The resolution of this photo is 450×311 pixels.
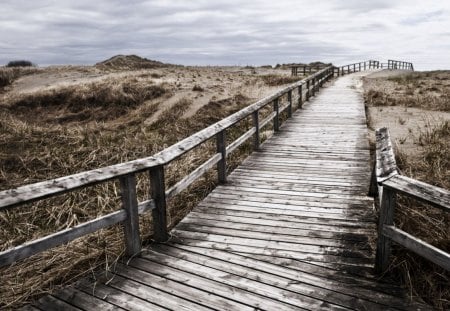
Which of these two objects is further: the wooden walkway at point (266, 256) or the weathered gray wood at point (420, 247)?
the wooden walkway at point (266, 256)

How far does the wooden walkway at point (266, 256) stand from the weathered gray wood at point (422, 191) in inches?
34.1

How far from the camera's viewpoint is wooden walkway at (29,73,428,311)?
321 cm

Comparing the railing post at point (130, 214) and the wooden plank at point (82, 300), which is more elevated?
the railing post at point (130, 214)

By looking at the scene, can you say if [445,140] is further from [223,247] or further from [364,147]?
[223,247]

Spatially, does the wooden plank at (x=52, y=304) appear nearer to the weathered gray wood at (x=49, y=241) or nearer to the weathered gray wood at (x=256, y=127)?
the weathered gray wood at (x=49, y=241)

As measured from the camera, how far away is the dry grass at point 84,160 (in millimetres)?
4000

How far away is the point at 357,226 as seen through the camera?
4539 mm

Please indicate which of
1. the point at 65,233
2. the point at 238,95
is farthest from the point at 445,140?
the point at 238,95

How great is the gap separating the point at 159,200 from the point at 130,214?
0.44 meters

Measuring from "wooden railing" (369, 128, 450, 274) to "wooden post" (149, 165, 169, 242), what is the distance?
7.07 feet

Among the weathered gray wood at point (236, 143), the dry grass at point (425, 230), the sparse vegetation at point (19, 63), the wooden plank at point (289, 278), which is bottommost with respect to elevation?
the wooden plank at point (289, 278)

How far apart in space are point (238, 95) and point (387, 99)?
20.5ft

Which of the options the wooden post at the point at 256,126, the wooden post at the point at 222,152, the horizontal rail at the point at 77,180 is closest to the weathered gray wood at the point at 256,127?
the wooden post at the point at 256,126

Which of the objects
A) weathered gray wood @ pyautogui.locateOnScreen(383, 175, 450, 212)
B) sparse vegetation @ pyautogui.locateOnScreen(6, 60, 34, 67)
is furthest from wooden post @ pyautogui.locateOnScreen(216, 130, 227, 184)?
sparse vegetation @ pyautogui.locateOnScreen(6, 60, 34, 67)
